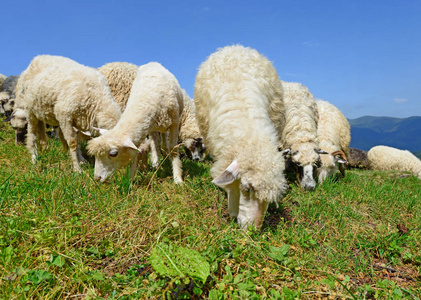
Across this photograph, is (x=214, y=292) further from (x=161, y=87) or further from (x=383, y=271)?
(x=161, y=87)

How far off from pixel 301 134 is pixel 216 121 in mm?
2620

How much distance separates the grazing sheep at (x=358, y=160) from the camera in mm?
12742

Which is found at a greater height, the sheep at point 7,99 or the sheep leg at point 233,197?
the sheep at point 7,99

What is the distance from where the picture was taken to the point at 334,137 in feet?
21.5

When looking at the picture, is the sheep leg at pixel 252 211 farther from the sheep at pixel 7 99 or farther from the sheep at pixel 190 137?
the sheep at pixel 7 99

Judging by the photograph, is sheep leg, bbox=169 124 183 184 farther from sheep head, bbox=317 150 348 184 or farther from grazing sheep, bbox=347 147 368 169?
grazing sheep, bbox=347 147 368 169

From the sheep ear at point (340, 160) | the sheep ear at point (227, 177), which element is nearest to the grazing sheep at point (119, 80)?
the sheep ear at point (340, 160)

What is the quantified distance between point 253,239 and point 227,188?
2.00ft

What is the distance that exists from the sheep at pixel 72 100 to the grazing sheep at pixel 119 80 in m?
1.76

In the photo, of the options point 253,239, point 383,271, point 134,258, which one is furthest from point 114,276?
point 383,271

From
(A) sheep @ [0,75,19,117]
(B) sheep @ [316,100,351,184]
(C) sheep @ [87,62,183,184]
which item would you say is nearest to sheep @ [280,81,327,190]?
(B) sheep @ [316,100,351,184]

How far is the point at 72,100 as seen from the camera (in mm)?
5375

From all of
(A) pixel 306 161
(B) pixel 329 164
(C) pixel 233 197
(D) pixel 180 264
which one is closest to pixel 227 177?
(C) pixel 233 197

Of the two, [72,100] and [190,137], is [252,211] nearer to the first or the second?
[72,100]
